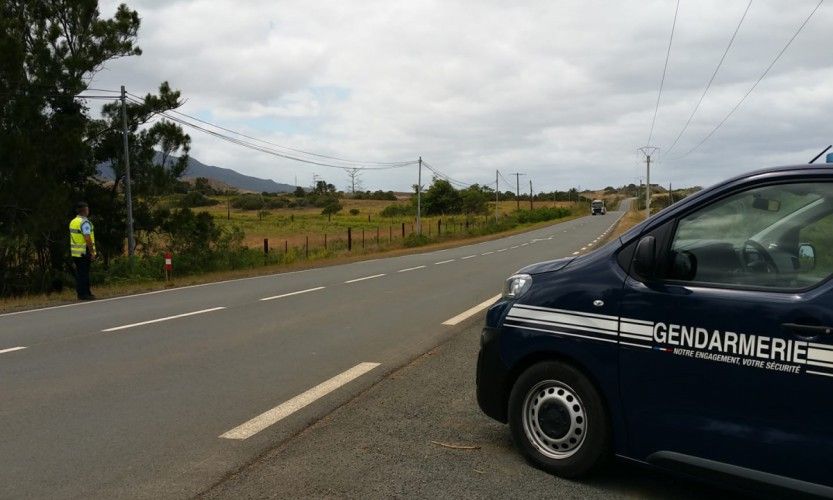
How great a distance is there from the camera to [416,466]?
13.4ft

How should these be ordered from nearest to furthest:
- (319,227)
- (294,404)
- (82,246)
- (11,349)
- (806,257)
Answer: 1. (806,257)
2. (294,404)
3. (11,349)
4. (82,246)
5. (319,227)

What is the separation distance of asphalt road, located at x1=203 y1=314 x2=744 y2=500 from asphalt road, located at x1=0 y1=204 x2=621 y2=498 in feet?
0.85

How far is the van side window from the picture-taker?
329cm

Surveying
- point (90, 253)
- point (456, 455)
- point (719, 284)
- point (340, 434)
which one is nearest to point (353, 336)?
point (340, 434)

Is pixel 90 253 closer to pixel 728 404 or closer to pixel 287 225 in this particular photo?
pixel 728 404

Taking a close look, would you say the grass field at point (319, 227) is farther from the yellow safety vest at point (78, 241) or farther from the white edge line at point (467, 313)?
the white edge line at point (467, 313)

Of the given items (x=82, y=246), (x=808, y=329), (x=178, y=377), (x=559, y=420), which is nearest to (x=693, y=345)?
(x=808, y=329)

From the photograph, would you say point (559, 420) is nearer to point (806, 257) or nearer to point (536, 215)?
point (806, 257)

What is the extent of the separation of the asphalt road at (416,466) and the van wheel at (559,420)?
0.12 m

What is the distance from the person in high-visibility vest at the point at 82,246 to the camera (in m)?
13.1

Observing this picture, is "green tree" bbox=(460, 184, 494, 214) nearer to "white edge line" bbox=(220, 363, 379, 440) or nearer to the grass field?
the grass field

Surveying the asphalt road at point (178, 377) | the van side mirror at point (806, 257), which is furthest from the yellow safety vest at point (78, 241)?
the van side mirror at point (806, 257)

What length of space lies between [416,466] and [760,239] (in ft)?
7.63

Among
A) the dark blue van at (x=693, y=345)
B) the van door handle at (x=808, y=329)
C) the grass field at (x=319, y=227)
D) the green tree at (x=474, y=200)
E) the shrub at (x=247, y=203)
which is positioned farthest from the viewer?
the shrub at (x=247, y=203)
